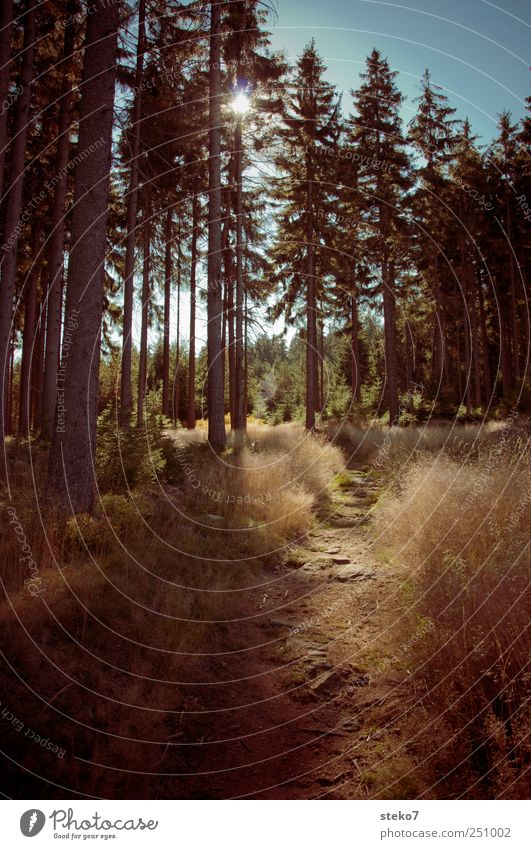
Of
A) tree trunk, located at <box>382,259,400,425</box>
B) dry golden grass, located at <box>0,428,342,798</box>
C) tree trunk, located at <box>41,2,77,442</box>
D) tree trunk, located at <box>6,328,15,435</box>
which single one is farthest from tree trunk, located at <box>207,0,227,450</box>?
tree trunk, located at <box>6,328,15,435</box>

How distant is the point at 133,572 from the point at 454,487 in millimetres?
4566

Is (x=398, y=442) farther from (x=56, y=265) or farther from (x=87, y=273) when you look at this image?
(x=56, y=265)

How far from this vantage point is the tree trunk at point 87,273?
645cm

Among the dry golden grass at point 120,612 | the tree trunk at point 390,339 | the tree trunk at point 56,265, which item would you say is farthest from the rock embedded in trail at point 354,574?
the tree trunk at point 390,339

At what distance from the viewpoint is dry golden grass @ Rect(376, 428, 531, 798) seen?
255 cm

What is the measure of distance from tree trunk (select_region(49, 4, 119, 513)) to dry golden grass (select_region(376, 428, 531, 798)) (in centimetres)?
491

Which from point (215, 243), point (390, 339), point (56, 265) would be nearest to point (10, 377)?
point (56, 265)

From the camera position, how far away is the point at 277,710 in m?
3.61

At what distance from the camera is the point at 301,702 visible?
367 centimetres

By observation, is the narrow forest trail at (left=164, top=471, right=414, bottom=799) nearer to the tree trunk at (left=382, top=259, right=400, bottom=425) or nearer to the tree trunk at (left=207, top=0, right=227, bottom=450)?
the tree trunk at (left=207, top=0, right=227, bottom=450)

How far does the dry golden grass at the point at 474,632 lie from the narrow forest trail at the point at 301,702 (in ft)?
0.92

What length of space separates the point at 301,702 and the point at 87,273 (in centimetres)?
632
